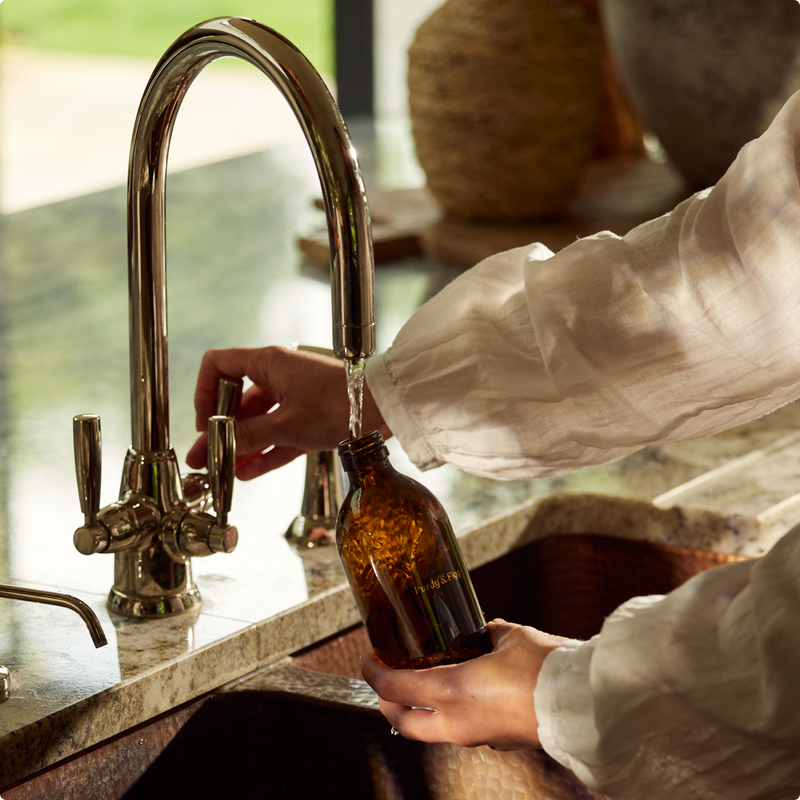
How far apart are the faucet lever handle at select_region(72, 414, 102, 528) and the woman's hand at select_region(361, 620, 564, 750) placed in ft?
0.62

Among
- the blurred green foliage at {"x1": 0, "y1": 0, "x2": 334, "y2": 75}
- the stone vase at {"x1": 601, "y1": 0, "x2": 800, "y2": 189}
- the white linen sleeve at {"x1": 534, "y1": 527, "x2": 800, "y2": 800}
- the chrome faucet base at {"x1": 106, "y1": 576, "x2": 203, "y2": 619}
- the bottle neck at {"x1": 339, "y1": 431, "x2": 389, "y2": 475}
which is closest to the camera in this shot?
the white linen sleeve at {"x1": 534, "y1": 527, "x2": 800, "y2": 800}

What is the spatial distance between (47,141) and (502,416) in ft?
21.7

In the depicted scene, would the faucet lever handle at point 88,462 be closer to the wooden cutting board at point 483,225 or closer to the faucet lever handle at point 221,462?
the faucet lever handle at point 221,462

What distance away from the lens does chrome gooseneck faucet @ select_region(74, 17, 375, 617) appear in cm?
64

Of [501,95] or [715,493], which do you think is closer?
[715,493]

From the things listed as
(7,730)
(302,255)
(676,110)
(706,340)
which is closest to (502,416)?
(706,340)

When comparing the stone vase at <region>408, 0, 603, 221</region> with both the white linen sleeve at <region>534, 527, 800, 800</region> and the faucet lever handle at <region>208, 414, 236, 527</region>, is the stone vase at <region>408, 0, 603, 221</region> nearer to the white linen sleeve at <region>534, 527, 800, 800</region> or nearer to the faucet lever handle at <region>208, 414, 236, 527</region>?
the faucet lever handle at <region>208, 414, 236, 527</region>

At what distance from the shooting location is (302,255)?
1.67 metres

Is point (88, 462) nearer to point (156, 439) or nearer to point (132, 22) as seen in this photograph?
point (156, 439)

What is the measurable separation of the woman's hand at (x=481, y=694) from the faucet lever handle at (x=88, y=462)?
19 cm

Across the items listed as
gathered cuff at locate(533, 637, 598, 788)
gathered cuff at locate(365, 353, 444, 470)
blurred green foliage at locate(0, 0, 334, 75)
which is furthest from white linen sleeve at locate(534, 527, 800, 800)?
blurred green foliage at locate(0, 0, 334, 75)

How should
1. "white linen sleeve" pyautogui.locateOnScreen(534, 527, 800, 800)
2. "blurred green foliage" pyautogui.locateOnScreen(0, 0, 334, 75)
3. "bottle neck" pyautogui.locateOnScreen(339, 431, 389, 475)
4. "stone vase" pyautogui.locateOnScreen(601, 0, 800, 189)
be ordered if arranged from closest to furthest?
"white linen sleeve" pyautogui.locateOnScreen(534, 527, 800, 800), "bottle neck" pyautogui.locateOnScreen(339, 431, 389, 475), "stone vase" pyautogui.locateOnScreen(601, 0, 800, 189), "blurred green foliage" pyautogui.locateOnScreen(0, 0, 334, 75)

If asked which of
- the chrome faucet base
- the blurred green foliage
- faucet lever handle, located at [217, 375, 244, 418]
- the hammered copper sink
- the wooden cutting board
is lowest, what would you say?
the blurred green foliage

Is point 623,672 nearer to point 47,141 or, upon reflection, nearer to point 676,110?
point 676,110
